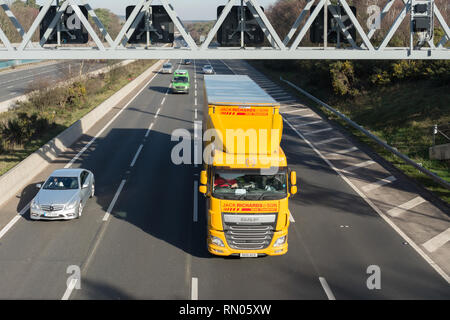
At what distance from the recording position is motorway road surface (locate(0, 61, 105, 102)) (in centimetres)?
4783

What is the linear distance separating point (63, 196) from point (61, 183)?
1081 mm

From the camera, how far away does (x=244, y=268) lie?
47.0ft

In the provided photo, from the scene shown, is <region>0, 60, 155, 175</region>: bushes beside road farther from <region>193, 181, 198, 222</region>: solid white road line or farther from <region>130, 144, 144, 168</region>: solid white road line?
<region>193, 181, 198, 222</region>: solid white road line

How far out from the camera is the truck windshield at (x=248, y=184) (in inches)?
549

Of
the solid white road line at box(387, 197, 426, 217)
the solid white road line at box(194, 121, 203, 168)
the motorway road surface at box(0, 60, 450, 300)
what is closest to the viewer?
the motorway road surface at box(0, 60, 450, 300)

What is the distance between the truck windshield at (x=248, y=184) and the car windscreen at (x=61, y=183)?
23.4 ft

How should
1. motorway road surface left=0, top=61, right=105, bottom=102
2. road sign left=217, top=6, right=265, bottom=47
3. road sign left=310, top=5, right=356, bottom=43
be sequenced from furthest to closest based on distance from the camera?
motorway road surface left=0, top=61, right=105, bottom=102 < road sign left=310, top=5, right=356, bottom=43 < road sign left=217, top=6, right=265, bottom=47

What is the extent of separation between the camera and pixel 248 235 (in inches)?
553

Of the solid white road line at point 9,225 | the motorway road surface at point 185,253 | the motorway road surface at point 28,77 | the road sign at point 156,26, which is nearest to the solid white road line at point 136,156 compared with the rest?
the motorway road surface at point 185,253

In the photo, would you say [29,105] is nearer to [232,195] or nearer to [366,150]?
[366,150]

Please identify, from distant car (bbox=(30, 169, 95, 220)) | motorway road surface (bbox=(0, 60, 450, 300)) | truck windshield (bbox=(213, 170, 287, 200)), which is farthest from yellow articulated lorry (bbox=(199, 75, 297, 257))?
distant car (bbox=(30, 169, 95, 220))

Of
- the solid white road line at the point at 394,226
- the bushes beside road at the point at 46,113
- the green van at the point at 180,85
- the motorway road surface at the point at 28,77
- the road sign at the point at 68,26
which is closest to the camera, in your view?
the solid white road line at the point at 394,226

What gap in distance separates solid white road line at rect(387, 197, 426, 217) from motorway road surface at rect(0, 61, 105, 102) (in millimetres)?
32673

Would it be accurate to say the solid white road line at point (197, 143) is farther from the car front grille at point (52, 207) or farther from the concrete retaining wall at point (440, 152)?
the concrete retaining wall at point (440, 152)
